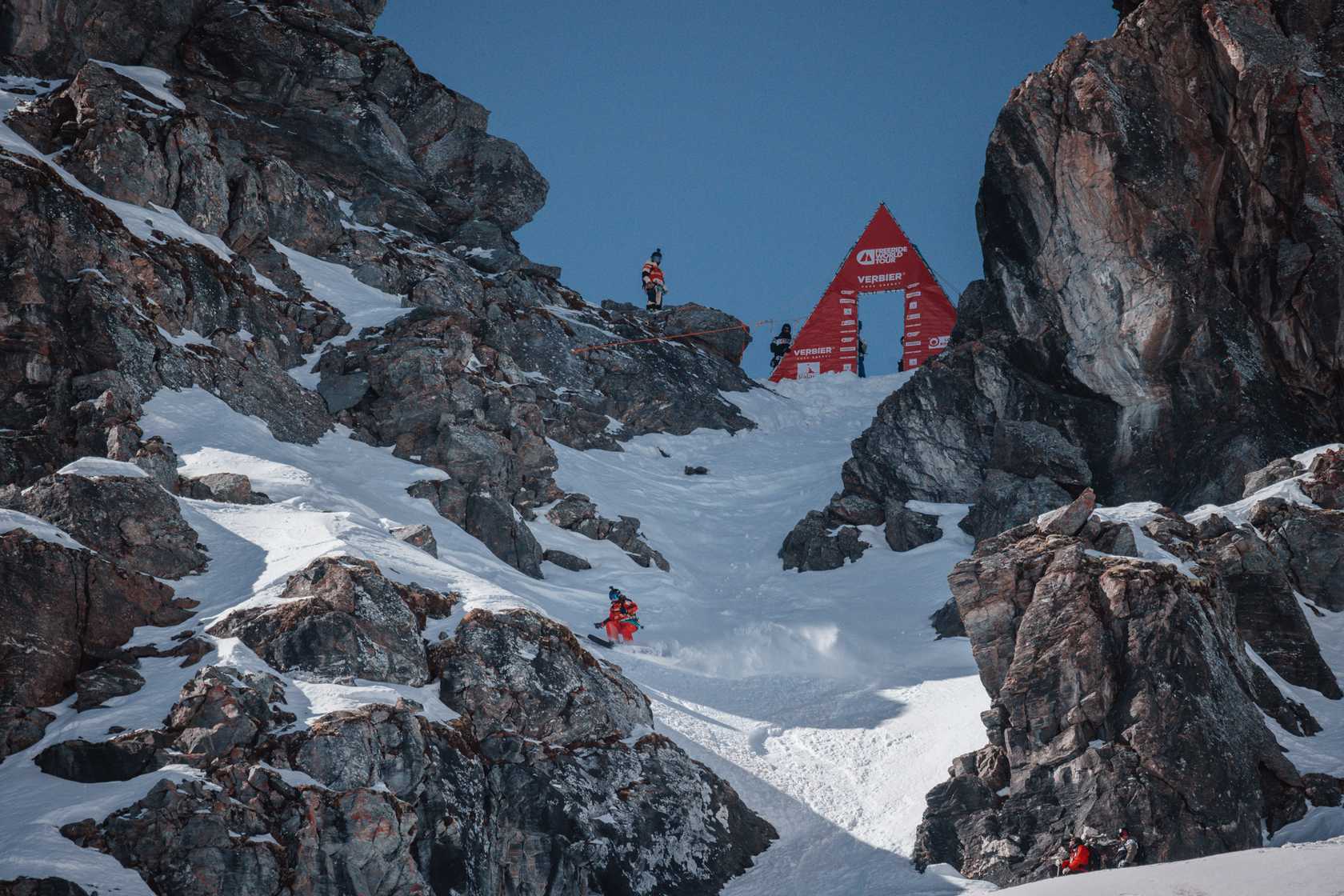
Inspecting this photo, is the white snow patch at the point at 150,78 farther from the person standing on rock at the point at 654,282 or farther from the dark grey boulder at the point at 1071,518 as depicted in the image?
the dark grey boulder at the point at 1071,518

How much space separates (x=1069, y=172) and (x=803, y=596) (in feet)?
54.7

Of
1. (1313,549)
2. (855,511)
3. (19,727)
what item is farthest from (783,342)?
(19,727)

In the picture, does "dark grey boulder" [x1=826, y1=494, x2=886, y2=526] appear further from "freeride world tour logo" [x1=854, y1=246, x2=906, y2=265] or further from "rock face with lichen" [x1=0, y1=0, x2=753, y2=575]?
"freeride world tour logo" [x1=854, y1=246, x2=906, y2=265]

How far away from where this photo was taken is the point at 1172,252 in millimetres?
38938

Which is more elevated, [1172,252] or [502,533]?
[1172,252]

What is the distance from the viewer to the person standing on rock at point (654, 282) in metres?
57.4

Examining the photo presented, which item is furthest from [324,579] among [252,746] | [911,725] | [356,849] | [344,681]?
[911,725]

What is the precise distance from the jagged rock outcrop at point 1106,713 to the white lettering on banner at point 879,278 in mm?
30863

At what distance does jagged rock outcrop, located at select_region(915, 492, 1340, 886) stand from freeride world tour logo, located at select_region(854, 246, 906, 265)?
31198 millimetres

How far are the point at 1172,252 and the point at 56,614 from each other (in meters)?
33.4

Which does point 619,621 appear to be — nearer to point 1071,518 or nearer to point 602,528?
point 602,528

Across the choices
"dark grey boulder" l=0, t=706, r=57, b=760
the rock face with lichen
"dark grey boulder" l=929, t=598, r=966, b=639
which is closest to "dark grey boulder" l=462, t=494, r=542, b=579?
the rock face with lichen

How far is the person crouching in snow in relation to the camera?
33.0 metres

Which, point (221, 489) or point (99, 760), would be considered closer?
point (99, 760)
